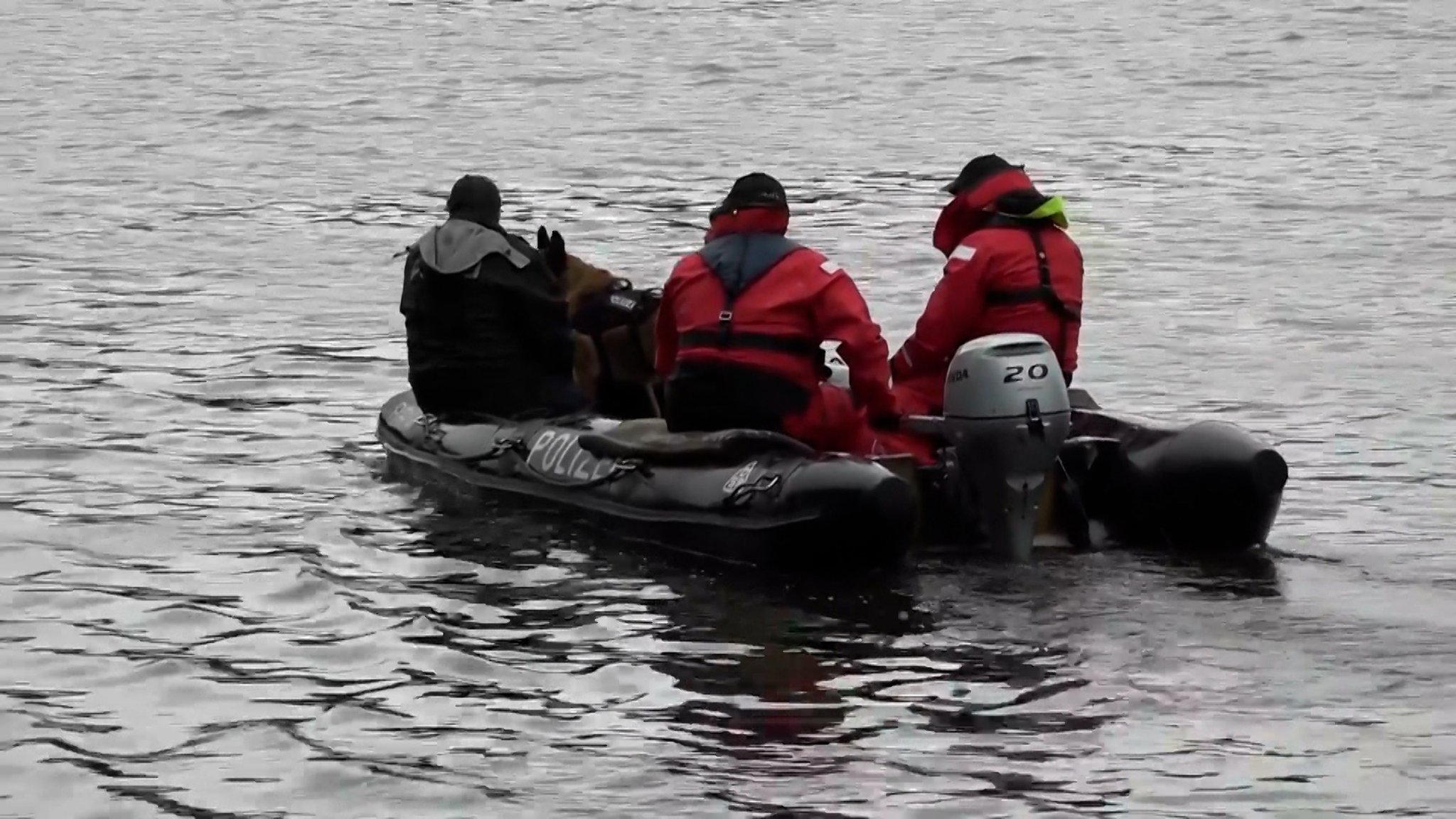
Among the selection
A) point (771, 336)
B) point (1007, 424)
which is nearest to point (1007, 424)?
point (1007, 424)

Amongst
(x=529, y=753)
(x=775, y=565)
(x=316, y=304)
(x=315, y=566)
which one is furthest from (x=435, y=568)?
(x=316, y=304)

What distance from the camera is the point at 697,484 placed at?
33.3 feet

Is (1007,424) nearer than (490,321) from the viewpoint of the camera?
Yes

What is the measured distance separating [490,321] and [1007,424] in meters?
2.83

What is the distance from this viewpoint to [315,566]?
10508mm

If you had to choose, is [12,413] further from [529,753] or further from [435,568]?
[529,753]

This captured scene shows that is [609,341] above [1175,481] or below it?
above

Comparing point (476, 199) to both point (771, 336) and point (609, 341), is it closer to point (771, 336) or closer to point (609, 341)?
point (609, 341)

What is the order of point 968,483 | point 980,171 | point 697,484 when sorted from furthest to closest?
point 980,171
point 697,484
point 968,483

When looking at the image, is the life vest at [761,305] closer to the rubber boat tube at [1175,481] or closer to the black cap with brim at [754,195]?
the black cap with brim at [754,195]

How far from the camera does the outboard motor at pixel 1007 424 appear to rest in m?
9.69

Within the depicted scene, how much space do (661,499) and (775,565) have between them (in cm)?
67

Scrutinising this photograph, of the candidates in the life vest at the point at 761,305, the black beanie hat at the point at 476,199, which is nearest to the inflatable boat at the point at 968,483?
the life vest at the point at 761,305

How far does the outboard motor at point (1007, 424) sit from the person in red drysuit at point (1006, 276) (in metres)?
0.44
